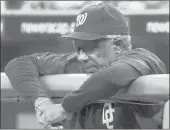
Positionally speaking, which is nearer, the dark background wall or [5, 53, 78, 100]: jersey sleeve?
[5, 53, 78, 100]: jersey sleeve

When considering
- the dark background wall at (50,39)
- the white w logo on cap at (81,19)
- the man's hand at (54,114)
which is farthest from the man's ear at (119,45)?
the dark background wall at (50,39)

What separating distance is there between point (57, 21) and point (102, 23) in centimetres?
302

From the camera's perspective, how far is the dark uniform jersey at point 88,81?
125cm

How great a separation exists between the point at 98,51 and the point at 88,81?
0.44 feet

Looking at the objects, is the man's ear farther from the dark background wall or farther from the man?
the dark background wall

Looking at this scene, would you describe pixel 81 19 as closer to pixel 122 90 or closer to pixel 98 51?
pixel 98 51

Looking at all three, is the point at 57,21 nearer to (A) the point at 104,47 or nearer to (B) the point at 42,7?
(B) the point at 42,7

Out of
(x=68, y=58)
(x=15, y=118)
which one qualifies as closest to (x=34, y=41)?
(x=15, y=118)

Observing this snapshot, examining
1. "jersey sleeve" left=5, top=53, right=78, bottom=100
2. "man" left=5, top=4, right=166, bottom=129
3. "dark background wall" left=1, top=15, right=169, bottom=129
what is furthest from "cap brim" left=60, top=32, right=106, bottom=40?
"dark background wall" left=1, top=15, right=169, bottom=129

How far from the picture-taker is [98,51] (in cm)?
136

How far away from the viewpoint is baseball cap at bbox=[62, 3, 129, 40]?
1357 mm

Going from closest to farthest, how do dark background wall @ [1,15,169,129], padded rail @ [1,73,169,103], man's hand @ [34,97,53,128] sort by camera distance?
padded rail @ [1,73,169,103] < man's hand @ [34,97,53,128] < dark background wall @ [1,15,169,129]

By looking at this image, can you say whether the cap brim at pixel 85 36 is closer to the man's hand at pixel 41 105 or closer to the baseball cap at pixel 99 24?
the baseball cap at pixel 99 24

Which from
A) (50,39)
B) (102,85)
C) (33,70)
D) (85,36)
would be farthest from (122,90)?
(50,39)
